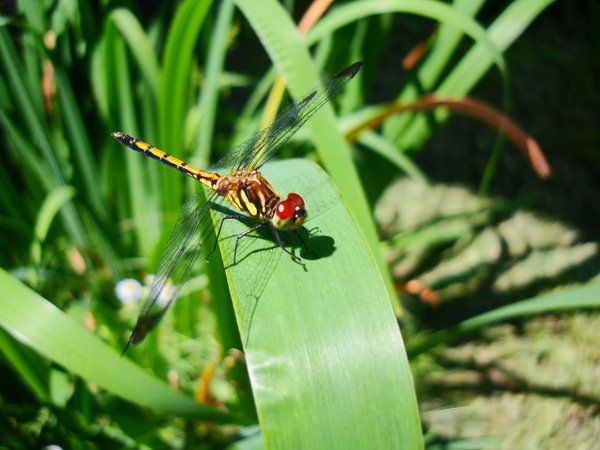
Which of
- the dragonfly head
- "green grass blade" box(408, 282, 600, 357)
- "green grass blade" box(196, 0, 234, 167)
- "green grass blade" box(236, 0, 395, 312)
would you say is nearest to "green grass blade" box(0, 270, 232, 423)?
the dragonfly head

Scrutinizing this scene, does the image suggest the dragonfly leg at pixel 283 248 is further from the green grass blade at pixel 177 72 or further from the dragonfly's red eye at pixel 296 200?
the green grass blade at pixel 177 72

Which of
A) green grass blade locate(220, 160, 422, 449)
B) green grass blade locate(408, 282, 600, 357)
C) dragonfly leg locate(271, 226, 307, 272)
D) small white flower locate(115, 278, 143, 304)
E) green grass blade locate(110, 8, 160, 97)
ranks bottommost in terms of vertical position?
green grass blade locate(220, 160, 422, 449)

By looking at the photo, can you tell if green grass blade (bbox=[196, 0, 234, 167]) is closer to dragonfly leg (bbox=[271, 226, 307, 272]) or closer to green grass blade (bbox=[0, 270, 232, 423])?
dragonfly leg (bbox=[271, 226, 307, 272])

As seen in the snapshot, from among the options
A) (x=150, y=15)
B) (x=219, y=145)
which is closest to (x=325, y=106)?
(x=219, y=145)

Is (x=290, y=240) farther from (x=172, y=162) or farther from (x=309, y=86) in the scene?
A: (x=172, y=162)

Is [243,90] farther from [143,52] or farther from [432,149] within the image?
[143,52]
